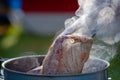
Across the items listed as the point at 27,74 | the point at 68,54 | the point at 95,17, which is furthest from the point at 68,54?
the point at 95,17

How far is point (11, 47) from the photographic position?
7605mm

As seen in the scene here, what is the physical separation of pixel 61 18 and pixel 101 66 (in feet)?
22.6

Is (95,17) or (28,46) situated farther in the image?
(28,46)

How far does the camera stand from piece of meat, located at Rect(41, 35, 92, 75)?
2332 millimetres

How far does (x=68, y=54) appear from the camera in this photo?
2328mm

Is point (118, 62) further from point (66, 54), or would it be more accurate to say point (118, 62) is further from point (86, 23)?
point (66, 54)

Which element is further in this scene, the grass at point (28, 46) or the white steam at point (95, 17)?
the grass at point (28, 46)

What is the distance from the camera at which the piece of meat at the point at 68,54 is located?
233 centimetres

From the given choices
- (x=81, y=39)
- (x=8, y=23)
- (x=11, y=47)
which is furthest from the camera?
(x=8, y=23)

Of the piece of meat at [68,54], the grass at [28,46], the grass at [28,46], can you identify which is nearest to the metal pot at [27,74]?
the piece of meat at [68,54]

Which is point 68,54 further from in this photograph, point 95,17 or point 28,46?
point 28,46

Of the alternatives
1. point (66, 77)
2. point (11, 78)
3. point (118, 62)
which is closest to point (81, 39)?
point (66, 77)

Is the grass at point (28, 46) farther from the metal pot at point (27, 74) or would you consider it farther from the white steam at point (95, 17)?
the metal pot at point (27, 74)

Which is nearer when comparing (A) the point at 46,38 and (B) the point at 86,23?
(B) the point at 86,23
